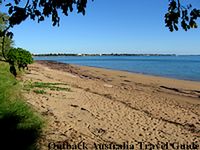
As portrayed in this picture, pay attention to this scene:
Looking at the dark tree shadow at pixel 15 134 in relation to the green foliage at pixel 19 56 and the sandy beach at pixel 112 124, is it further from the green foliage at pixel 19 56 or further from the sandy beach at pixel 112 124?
the green foliage at pixel 19 56

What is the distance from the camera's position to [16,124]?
8.60 m

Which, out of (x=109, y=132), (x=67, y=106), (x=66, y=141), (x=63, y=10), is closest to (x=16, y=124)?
(x=66, y=141)

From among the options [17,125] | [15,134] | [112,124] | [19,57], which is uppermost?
[19,57]

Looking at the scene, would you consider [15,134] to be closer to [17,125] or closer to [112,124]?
[17,125]

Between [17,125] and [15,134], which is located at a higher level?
[17,125]

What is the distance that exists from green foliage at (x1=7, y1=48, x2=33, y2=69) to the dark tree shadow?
1398 centimetres

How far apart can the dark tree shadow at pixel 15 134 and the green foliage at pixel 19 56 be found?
13977mm

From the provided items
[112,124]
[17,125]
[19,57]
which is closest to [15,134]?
[17,125]

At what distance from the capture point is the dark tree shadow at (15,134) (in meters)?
7.64

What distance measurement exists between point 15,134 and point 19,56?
15.8 m

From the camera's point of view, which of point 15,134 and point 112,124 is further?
point 112,124

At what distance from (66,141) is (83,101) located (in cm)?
605

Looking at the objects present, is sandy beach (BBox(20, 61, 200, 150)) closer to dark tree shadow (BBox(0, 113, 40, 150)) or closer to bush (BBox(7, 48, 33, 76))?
dark tree shadow (BBox(0, 113, 40, 150))

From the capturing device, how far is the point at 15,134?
8125 millimetres
